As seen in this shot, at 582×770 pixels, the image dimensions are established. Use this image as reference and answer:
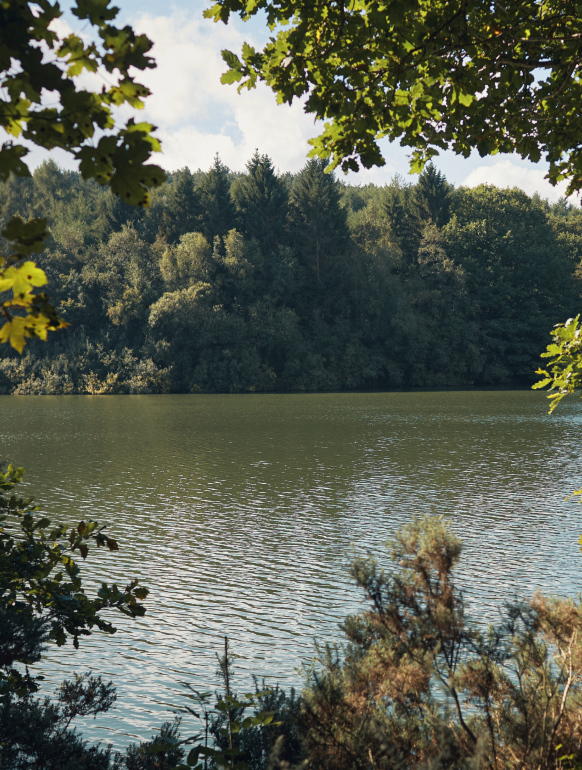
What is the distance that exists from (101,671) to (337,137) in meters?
5.67

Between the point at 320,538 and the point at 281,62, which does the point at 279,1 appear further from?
the point at 320,538

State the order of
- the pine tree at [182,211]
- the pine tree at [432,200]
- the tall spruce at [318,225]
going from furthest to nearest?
the pine tree at [432,200] < the tall spruce at [318,225] < the pine tree at [182,211]

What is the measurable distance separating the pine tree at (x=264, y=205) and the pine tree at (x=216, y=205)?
1235 mm

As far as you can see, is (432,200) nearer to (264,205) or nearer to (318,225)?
(318,225)

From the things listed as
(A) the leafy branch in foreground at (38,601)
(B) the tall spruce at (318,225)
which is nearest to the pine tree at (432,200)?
(B) the tall spruce at (318,225)

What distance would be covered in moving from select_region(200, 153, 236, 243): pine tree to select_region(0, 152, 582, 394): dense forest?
0.13 meters

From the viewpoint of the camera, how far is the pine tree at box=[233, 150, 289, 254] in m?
59.0

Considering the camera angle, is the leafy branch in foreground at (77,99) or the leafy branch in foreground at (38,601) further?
the leafy branch in foreground at (38,601)

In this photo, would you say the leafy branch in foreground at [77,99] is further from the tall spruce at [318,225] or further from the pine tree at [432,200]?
the pine tree at [432,200]

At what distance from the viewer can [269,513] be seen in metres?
14.2

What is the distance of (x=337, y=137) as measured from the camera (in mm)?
4918

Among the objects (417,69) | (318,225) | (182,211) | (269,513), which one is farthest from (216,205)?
(417,69)

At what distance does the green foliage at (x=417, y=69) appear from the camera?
4.56 metres

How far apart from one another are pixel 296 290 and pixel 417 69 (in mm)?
53517
